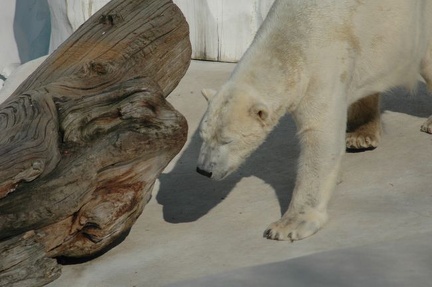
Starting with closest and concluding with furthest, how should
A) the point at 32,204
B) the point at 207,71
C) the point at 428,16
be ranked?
the point at 32,204
the point at 428,16
the point at 207,71

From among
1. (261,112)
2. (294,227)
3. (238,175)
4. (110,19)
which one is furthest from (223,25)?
(294,227)

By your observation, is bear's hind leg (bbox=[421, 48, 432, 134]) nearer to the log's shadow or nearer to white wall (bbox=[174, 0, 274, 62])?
the log's shadow

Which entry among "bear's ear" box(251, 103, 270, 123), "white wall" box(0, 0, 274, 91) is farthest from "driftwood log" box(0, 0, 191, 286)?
"white wall" box(0, 0, 274, 91)

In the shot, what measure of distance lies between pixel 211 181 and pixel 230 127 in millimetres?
1232

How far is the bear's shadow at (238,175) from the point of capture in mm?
5464

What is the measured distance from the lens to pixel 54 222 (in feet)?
14.9

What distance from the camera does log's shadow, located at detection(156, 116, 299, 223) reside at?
545 cm

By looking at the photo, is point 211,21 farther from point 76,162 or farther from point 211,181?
point 76,162

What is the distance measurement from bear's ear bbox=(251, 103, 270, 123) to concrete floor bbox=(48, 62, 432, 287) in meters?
0.63

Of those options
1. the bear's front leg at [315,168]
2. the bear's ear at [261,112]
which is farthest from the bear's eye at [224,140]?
the bear's front leg at [315,168]

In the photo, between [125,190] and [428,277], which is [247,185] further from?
[428,277]

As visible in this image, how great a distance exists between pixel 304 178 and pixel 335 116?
1.17ft

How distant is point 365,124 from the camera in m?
6.00

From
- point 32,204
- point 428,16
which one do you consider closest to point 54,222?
point 32,204
